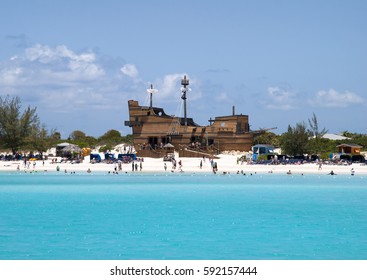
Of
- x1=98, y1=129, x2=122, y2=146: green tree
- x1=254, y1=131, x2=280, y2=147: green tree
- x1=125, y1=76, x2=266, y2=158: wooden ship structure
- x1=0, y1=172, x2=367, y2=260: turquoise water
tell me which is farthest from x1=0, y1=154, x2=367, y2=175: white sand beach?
x1=98, y1=129, x2=122, y2=146: green tree

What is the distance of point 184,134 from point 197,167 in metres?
11.7

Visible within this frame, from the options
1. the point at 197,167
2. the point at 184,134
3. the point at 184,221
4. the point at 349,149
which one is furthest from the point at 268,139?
the point at 184,221

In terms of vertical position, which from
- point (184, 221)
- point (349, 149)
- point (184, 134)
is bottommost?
point (184, 221)

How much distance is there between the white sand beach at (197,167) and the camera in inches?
2103

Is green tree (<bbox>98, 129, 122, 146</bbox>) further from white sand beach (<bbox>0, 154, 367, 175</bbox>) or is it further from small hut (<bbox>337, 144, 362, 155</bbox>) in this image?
small hut (<bbox>337, 144, 362, 155</bbox>)

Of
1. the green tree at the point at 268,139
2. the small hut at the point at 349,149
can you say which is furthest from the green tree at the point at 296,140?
the green tree at the point at 268,139

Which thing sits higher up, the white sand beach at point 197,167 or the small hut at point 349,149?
the small hut at point 349,149

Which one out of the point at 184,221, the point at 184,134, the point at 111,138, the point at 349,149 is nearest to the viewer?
the point at 184,221

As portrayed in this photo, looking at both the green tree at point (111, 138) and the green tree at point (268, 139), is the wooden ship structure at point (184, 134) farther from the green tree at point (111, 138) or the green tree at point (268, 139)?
the green tree at point (111, 138)

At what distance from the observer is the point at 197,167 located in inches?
2277

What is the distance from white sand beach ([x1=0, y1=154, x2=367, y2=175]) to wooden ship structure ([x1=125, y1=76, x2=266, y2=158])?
1.92 meters

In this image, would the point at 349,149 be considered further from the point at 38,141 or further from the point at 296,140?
the point at 38,141

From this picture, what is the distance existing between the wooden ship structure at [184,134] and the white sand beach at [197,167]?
1.92 m
